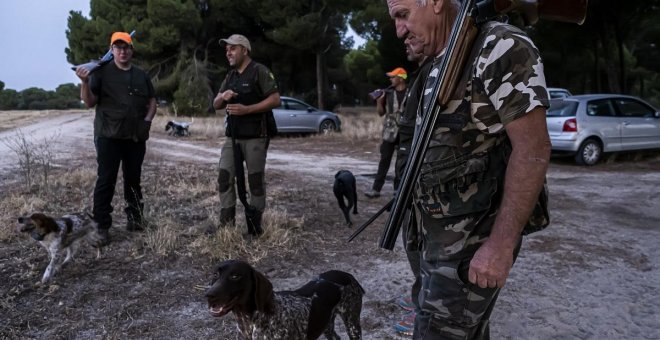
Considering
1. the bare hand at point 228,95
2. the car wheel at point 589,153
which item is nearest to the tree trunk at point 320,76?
the car wheel at point 589,153

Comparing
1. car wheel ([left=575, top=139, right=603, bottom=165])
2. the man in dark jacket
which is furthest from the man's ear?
car wheel ([left=575, top=139, right=603, bottom=165])

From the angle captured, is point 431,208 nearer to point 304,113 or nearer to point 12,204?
point 12,204

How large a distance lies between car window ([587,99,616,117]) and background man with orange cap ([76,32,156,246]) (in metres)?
9.56

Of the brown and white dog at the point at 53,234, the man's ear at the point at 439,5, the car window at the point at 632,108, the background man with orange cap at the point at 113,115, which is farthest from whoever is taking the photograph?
the car window at the point at 632,108

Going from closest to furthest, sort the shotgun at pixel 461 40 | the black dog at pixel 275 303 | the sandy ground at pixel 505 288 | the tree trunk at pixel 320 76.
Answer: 1. the shotgun at pixel 461 40
2. the black dog at pixel 275 303
3. the sandy ground at pixel 505 288
4. the tree trunk at pixel 320 76

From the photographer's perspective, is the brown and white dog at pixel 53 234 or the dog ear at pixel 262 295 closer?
the dog ear at pixel 262 295

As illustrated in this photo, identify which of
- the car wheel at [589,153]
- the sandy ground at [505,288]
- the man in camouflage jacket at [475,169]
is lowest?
the sandy ground at [505,288]

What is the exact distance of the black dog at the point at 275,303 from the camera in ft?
7.30

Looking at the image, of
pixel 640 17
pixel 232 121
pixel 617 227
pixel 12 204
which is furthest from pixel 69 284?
pixel 640 17

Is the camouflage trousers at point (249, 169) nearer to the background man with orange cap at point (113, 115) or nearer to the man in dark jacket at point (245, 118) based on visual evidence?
the man in dark jacket at point (245, 118)

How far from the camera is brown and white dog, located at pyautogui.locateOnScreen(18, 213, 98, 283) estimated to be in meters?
3.96

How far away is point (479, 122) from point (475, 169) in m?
0.16

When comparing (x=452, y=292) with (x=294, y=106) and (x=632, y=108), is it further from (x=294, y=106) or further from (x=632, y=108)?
(x=294, y=106)

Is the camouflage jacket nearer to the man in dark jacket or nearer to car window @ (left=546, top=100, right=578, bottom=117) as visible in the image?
the man in dark jacket
